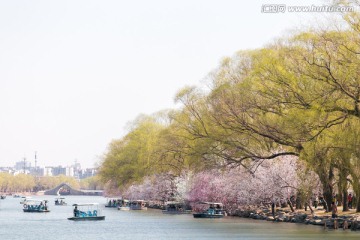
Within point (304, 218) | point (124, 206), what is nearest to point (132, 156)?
point (124, 206)

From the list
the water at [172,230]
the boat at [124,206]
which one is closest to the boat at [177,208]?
the water at [172,230]

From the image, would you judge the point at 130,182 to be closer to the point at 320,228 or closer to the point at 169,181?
the point at 169,181

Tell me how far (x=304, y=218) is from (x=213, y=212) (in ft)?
49.7

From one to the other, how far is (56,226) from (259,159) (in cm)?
1870

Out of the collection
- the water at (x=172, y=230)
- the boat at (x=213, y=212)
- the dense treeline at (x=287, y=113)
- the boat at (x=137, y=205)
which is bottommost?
the water at (x=172, y=230)

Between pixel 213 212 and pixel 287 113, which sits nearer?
pixel 287 113

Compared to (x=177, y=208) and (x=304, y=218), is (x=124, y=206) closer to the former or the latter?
(x=177, y=208)

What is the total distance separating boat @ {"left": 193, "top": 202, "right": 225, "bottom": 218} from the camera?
76000 millimetres

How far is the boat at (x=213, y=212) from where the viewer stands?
7600 cm

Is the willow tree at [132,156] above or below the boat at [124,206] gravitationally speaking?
above

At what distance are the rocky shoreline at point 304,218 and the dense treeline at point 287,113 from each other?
178 centimetres

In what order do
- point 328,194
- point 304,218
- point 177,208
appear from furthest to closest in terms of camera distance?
point 177,208, point 304,218, point 328,194

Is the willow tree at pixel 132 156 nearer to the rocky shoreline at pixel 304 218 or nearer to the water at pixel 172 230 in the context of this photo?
the rocky shoreline at pixel 304 218

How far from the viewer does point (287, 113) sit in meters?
55.2
